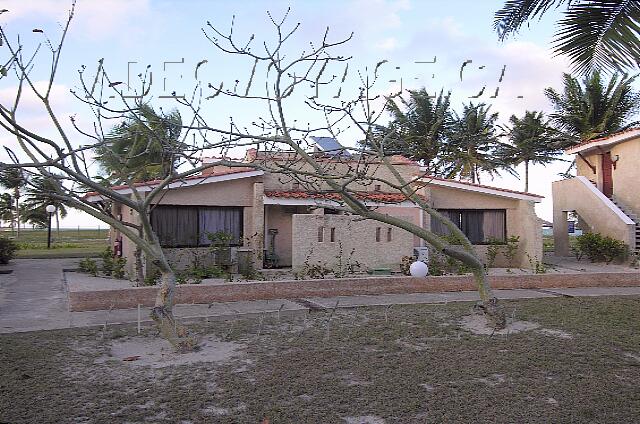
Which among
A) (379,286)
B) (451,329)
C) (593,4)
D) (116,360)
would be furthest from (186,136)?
(379,286)

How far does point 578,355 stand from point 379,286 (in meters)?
6.06

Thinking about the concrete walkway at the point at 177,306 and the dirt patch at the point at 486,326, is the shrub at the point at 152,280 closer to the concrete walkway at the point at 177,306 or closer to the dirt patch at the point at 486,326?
the concrete walkway at the point at 177,306

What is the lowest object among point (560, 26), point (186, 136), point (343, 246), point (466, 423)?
point (466, 423)

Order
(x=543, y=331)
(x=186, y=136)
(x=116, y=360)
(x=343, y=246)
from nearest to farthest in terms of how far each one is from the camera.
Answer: (x=116, y=360), (x=186, y=136), (x=543, y=331), (x=343, y=246)

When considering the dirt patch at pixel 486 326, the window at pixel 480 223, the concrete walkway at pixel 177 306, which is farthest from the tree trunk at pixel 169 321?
the window at pixel 480 223

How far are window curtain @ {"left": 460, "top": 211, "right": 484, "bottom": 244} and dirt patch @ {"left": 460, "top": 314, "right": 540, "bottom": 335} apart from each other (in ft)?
32.7

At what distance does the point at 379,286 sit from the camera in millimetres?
12867

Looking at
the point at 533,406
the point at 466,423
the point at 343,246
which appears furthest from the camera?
the point at 343,246

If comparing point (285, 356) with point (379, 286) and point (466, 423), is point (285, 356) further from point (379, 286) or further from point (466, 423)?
point (379, 286)

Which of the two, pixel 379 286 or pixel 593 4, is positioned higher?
pixel 593 4

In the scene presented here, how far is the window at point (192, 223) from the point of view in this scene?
15.8 meters

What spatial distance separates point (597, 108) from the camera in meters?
29.6

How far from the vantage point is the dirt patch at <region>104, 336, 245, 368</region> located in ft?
22.9

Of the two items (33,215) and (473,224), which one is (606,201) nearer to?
(473,224)
